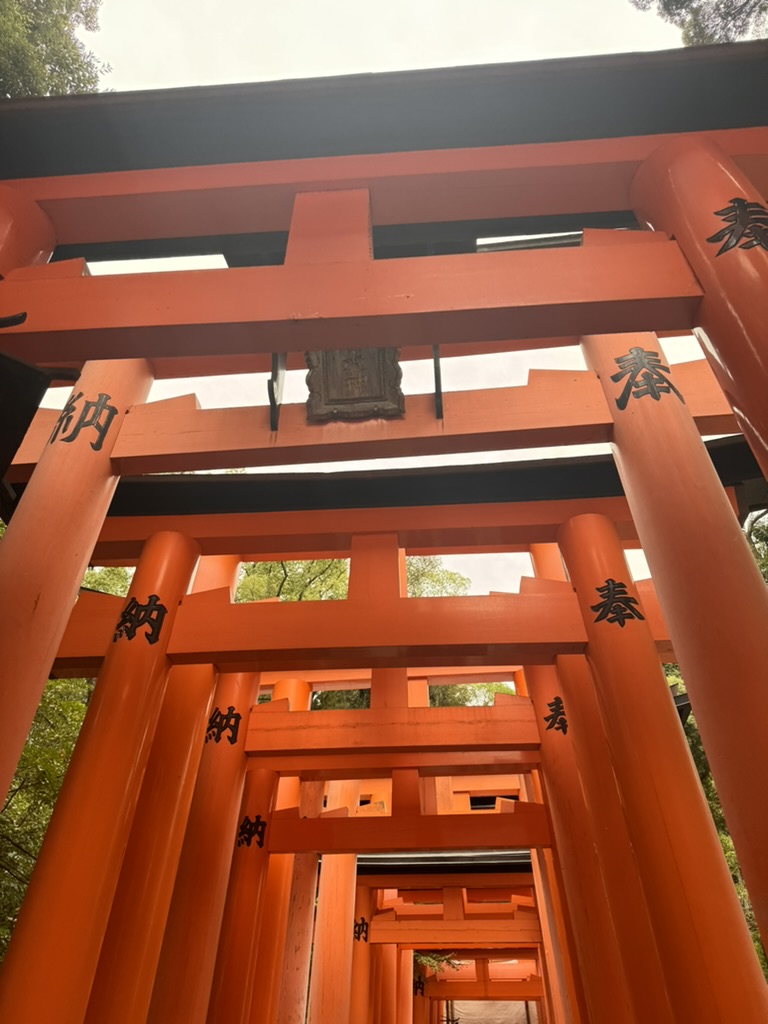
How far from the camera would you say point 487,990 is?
17922 mm

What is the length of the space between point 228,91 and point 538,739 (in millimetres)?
6637

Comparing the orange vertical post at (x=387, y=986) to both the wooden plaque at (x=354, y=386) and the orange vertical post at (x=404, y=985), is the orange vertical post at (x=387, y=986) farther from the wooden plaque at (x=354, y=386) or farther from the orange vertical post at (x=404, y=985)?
the wooden plaque at (x=354, y=386)

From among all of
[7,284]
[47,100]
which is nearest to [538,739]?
[7,284]

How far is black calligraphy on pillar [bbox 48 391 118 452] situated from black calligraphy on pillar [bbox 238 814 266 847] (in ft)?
16.6

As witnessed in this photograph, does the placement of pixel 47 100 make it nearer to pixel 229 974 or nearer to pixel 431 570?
pixel 229 974

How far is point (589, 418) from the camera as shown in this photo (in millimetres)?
4945

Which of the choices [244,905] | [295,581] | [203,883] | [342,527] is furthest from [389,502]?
[295,581]

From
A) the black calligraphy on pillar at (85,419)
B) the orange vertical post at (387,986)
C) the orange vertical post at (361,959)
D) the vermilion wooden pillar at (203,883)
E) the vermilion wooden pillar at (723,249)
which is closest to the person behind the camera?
the vermilion wooden pillar at (723,249)

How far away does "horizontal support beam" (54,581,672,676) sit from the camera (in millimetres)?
5430

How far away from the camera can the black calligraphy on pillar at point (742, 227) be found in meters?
2.71

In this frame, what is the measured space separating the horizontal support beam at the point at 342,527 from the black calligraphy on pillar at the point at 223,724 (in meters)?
1.99

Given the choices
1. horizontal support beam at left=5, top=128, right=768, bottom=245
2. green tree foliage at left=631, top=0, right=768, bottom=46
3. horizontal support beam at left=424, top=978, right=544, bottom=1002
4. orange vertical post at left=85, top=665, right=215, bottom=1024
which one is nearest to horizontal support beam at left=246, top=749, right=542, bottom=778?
orange vertical post at left=85, top=665, right=215, bottom=1024

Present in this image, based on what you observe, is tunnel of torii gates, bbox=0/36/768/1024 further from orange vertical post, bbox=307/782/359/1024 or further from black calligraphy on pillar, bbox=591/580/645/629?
orange vertical post, bbox=307/782/359/1024

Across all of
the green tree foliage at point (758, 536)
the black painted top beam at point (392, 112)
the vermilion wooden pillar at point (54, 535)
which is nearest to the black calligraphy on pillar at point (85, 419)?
the vermilion wooden pillar at point (54, 535)
